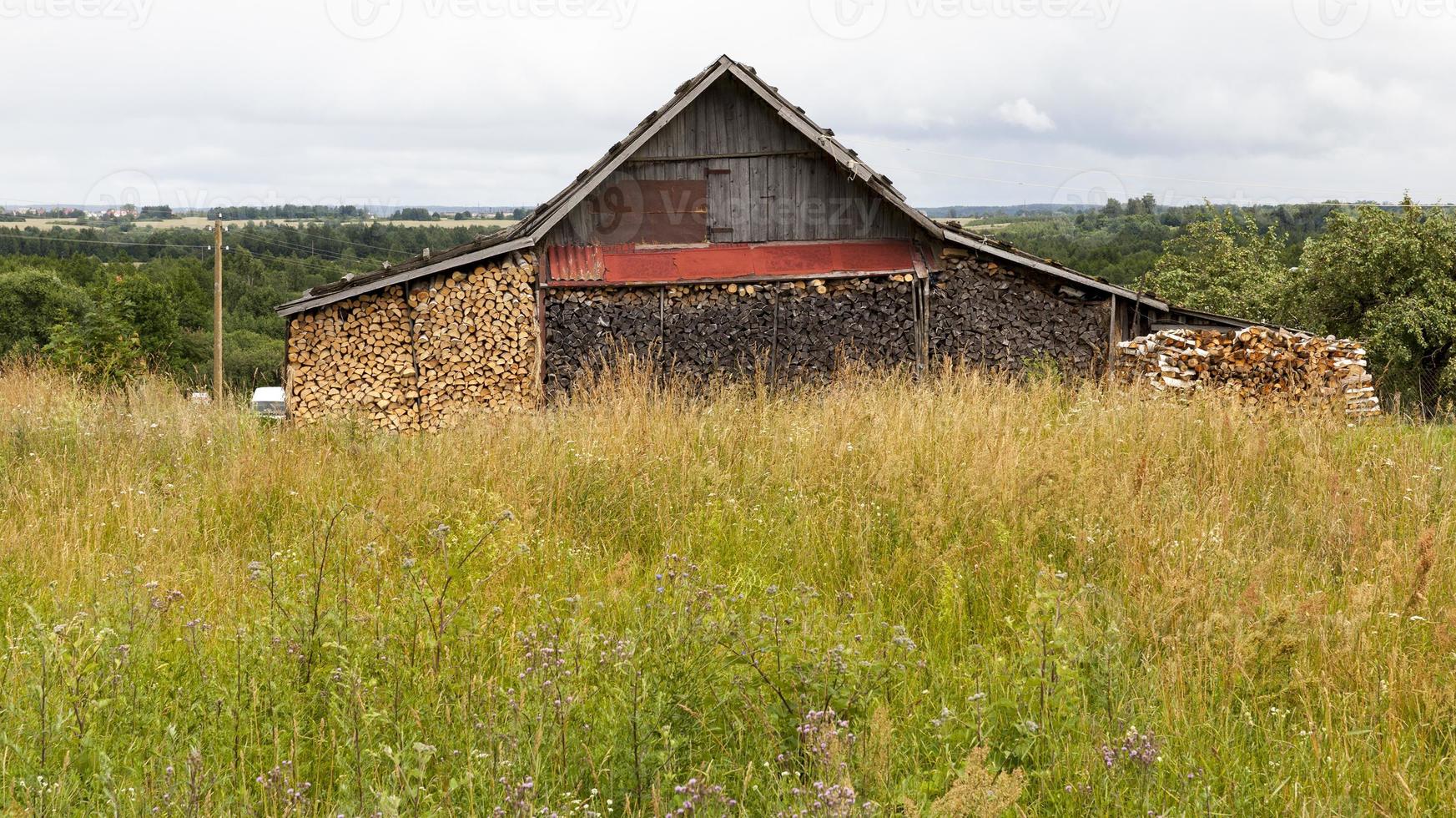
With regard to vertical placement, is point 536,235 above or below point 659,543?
above

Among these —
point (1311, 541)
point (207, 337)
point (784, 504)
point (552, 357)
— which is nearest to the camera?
point (1311, 541)

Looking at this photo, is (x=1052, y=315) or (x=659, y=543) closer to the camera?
(x=659, y=543)

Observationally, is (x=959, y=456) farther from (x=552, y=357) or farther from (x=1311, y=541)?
(x=552, y=357)

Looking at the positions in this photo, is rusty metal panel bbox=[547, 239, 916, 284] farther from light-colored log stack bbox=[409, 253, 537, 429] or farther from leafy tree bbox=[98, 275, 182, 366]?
leafy tree bbox=[98, 275, 182, 366]

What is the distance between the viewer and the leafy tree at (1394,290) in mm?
26656

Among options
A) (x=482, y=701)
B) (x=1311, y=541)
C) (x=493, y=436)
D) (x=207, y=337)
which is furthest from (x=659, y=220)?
(x=207, y=337)

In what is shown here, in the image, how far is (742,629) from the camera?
377 centimetres

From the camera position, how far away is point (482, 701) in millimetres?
3531

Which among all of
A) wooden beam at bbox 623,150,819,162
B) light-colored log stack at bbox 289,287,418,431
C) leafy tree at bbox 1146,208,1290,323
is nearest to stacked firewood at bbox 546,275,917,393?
wooden beam at bbox 623,150,819,162

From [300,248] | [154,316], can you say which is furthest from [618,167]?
[300,248]

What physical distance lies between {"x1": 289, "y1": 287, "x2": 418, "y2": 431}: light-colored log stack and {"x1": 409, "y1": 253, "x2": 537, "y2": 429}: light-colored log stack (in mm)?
249

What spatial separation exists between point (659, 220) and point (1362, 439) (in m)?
9.11

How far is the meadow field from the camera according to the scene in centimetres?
315

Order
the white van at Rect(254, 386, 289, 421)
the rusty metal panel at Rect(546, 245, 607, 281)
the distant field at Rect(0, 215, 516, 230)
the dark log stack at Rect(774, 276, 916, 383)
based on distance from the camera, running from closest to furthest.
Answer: the white van at Rect(254, 386, 289, 421) → the rusty metal panel at Rect(546, 245, 607, 281) → the dark log stack at Rect(774, 276, 916, 383) → the distant field at Rect(0, 215, 516, 230)
